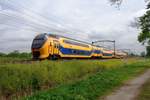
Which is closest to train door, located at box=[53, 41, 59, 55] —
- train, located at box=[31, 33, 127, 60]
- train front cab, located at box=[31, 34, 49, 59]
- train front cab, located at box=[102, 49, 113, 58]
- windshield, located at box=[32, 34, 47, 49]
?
train, located at box=[31, 33, 127, 60]

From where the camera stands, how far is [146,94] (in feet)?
39.6

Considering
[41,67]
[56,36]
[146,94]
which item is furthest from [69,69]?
[56,36]

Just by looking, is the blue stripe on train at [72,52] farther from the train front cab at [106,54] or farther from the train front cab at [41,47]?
the train front cab at [106,54]

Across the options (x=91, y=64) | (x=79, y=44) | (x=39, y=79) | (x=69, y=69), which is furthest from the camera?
(x=79, y=44)

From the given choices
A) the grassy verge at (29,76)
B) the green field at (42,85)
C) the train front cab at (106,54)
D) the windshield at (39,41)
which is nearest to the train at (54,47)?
the windshield at (39,41)

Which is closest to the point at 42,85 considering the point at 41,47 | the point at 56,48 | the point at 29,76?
the point at 29,76

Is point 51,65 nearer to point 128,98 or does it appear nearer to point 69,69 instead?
point 69,69

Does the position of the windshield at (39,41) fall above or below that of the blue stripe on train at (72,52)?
above

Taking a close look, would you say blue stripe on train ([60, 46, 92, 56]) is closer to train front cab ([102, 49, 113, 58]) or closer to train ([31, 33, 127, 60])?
train ([31, 33, 127, 60])

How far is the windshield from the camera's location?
27.8 meters

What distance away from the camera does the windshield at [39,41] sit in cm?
2780

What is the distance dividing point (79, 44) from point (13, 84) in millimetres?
26927

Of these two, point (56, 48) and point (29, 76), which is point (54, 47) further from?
point (29, 76)

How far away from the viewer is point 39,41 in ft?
92.8
